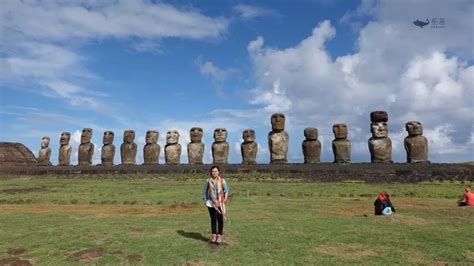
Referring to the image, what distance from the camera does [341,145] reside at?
28.2m

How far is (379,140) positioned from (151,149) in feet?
52.6

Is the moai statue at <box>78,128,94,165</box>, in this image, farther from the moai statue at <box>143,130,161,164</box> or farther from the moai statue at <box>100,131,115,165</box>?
the moai statue at <box>143,130,161,164</box>

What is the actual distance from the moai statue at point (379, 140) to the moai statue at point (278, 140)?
5362 mm

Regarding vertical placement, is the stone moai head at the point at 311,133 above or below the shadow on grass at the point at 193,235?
above

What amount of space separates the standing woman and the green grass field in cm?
31

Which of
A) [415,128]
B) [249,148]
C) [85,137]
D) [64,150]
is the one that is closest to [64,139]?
[64,150]

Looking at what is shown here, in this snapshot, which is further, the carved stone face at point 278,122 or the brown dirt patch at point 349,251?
the carved stone face at point 278,122

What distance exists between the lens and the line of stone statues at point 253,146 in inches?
1065

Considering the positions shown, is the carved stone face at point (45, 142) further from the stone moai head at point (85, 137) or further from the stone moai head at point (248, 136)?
the stone moai head at point (248, 136)

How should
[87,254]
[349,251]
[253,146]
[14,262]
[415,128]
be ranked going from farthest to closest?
[253,146] → [415,128] → [349,251] → [87,254] → [14,262]

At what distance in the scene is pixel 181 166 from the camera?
30969 mm

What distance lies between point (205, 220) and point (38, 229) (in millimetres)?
4310

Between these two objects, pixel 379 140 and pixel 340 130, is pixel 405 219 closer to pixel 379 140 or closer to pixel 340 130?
pixel 379 140

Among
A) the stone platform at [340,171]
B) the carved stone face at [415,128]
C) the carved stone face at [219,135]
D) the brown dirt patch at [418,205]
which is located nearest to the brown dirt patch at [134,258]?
the brown dirt patch at [418,205]
